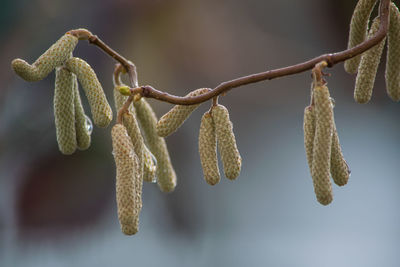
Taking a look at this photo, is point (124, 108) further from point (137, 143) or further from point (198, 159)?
point (198, 159)

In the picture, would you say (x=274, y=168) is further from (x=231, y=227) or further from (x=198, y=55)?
(x=198, y=55)

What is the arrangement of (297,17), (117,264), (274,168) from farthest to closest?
→ (297,17), (274,168), (117,264)

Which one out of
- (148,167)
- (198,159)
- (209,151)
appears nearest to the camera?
(209,151)

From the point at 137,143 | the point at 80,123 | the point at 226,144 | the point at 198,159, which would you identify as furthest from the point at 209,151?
the point at 198,159

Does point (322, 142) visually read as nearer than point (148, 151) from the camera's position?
Yes

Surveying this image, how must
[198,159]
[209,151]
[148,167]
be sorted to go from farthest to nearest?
[198,159] < [148,167] < [209,151]

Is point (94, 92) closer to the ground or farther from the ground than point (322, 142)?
farther from the ground

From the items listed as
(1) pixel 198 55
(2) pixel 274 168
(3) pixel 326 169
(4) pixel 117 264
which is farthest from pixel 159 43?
(3) pixel 326 169
